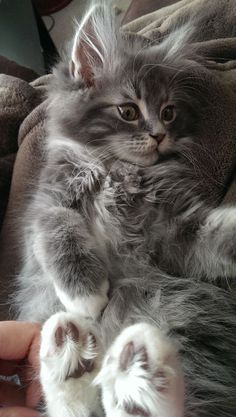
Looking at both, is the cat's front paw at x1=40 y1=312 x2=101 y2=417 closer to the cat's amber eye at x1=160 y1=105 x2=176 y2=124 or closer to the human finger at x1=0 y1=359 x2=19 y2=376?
the human finger at x1=0 y1=359 x2=19 y2=376

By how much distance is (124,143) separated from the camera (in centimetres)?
130

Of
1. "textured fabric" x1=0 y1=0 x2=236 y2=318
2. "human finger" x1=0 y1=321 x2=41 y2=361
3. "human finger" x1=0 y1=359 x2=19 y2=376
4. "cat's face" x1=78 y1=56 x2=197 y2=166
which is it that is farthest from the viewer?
"textured fabric" x1=0 y1=0 x2=236 y2=318

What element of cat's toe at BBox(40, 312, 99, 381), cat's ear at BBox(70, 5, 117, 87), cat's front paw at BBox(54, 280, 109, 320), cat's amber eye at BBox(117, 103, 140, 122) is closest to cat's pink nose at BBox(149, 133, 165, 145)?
cat's amber eye at BBox(117, 103, 140, 122)

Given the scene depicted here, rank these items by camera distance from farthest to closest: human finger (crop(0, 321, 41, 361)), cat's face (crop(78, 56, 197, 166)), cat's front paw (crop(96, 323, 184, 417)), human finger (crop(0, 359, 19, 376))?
cat's face (crop(78, 56, 197, 166)), human finger (crop(0, 359, 19, 376)), human finger (crop(0, 321, 41, 361)), cat's front paw (crop(96, 323, 184, 417))

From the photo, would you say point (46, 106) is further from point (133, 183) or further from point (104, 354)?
point (104, 354)

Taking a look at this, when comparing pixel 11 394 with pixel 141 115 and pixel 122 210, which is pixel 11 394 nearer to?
pixel 122 210

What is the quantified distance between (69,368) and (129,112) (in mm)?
772

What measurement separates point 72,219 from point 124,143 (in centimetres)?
28

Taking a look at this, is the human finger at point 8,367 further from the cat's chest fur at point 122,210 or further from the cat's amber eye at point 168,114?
the cat's amber eye at point 168,114

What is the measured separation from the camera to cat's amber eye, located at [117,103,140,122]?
4.38 ft

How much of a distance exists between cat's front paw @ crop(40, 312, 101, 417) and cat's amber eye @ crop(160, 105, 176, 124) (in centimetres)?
72

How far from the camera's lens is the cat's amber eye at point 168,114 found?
1.39 metres

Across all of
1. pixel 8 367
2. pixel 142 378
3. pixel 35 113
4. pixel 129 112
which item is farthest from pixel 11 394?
pixel 35 113

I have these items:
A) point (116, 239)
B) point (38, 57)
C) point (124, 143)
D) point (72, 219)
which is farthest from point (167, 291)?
point (38, 57)
